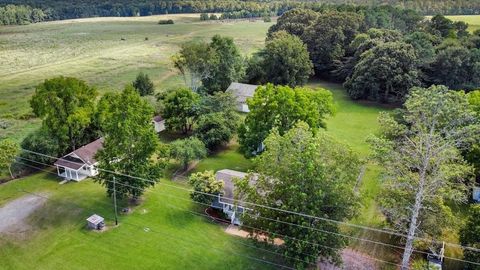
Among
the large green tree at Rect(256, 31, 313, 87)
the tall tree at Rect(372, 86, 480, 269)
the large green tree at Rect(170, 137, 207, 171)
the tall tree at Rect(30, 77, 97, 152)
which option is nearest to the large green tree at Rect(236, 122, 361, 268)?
the tall tree at Rect(372, 86, 480, 269)

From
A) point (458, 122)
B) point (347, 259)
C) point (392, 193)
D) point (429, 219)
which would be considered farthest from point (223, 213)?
point (458, 122)

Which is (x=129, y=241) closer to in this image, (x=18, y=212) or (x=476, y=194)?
(x=18, y=212)

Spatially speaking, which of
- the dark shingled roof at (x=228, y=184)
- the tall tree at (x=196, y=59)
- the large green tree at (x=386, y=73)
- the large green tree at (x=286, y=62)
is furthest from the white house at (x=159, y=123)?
the large green tree at (x=386, y=73)

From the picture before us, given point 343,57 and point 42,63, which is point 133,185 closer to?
point 343,57

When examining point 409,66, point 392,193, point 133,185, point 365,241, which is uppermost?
point 409,66

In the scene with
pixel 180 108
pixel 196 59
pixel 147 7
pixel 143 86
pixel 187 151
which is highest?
pixel 147 7

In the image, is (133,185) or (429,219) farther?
(133,185)

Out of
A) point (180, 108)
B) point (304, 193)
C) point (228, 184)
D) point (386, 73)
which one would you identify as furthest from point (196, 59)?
point (304, 193)

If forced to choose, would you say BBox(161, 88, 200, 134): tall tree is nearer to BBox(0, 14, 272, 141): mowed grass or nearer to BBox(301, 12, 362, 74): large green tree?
BBox(0, 14, 272, 141): mowed grass
